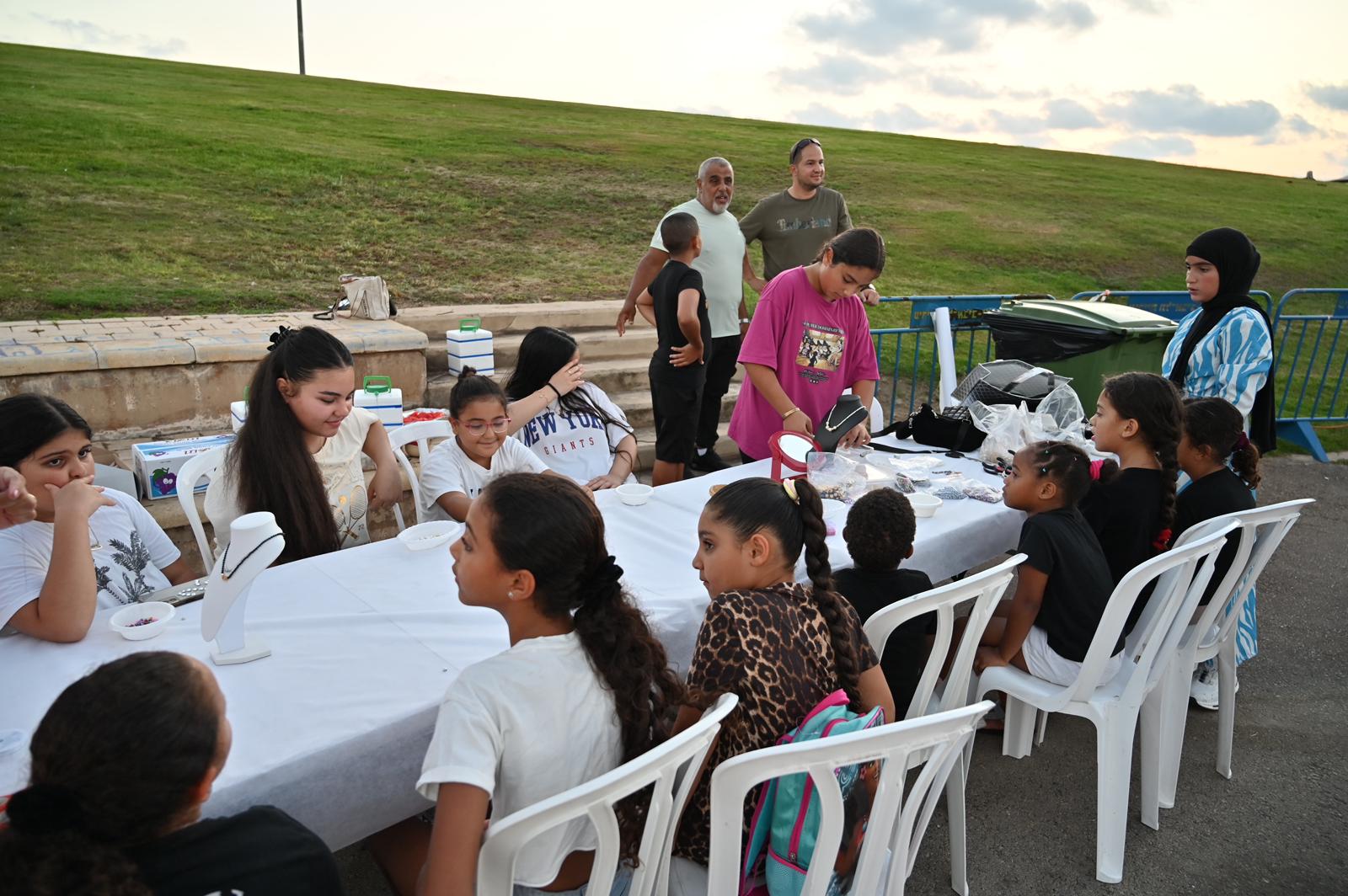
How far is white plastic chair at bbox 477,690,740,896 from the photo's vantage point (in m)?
1.35

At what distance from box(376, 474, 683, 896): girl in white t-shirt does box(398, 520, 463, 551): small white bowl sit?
35.9 inches

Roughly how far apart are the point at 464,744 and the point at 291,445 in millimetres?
1687

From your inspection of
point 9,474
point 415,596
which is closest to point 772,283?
point 415,596

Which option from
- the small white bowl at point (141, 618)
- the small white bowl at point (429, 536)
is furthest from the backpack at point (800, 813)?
the small white bowl at point (141, 618)

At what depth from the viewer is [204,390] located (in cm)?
512

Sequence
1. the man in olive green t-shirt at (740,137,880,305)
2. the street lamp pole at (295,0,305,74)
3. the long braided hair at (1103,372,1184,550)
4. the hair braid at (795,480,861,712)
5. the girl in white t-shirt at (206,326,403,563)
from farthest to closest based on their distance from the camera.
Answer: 1. the street lamp pole at (295,0,305,74)
2. the man in olive green t-shirt at (740,137,880,305)
3. the long braided hair at (1103,372,1184,550)
4. the girl in white t-shirt at (206,326,403,563)
5. the hair braid at (795,480,861,712)

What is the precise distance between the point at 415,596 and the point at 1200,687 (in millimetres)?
3130

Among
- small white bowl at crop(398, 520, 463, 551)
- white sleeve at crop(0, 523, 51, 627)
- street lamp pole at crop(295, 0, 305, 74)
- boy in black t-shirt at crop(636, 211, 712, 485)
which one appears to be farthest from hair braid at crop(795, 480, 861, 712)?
street lamp pole at crop(295, 0, 305, 74)

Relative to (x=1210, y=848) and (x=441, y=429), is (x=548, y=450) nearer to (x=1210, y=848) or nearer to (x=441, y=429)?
(x=441, y=429)

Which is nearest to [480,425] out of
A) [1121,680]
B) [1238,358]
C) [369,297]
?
[1121,680]

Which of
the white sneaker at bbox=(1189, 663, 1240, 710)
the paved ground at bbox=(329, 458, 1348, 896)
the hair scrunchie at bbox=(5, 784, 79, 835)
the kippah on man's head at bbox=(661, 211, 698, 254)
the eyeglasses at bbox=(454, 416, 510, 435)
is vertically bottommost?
the paved ground at bbox=(329, 458, 1348, 896)

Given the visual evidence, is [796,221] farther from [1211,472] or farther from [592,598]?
[592,598]

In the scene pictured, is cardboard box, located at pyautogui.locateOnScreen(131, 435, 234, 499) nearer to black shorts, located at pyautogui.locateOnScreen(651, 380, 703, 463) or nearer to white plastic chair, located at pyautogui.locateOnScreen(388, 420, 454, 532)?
white plastic chair, located at pyautogui.locateOnScreen(388, 420, 454, 532)

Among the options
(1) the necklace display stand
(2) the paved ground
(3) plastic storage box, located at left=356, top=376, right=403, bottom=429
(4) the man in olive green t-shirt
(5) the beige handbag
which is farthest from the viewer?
(5) the beige handbag
